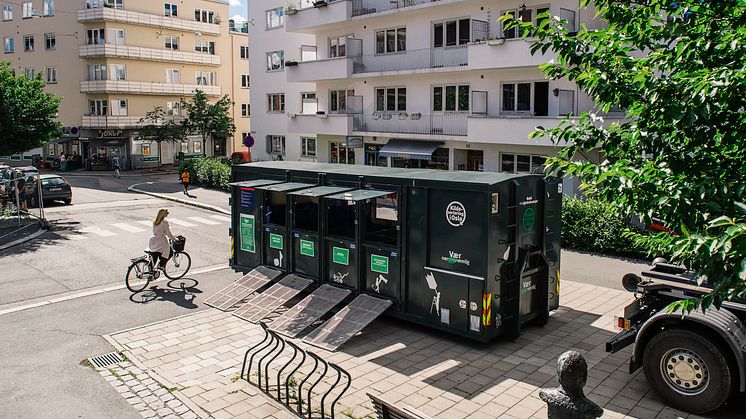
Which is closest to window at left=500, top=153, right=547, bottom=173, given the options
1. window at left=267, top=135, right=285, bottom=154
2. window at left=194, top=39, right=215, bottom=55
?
window at left=267, top=135, right=285, bottom=154

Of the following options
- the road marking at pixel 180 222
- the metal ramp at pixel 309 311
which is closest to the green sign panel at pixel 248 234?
the metal ramp at pixel 309 311

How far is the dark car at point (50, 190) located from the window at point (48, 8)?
30.1 m

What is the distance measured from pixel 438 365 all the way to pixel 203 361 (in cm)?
339

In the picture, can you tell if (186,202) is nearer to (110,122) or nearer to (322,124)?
(322,124)

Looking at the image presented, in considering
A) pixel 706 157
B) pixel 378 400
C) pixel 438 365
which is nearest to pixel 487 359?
pixel 438 365

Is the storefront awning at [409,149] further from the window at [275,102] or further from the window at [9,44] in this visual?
the window at [9,44]

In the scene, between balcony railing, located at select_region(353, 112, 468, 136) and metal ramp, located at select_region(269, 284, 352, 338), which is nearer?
metal ramp, located at select_region(269, 284, 352, 338)

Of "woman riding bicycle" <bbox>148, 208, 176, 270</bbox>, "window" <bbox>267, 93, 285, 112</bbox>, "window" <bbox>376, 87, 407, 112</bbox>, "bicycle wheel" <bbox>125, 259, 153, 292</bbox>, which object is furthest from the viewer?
"window" <bbox>267, 93, 285, 112</bbox>

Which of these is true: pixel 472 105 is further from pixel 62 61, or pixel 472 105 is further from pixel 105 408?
pixel 62 61

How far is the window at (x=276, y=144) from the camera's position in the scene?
40.7 metres

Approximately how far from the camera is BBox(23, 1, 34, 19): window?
54594 millimetres

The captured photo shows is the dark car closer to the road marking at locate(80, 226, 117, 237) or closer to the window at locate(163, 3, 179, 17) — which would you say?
the road marking at locate(80, 226, 117, 237)

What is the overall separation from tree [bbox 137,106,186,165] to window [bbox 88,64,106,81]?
4352 mm

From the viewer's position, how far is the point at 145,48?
5141 centimetres
